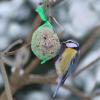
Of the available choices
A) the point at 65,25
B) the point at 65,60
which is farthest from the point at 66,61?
the point at 65,25

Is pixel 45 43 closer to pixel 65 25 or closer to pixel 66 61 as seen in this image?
pixel 66 61

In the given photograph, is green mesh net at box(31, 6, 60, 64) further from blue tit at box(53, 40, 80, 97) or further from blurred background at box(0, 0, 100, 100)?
blurred background at box(0, 0, 100, 100)

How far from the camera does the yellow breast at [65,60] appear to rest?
0.91 meters

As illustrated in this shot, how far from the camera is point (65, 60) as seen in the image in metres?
0.91

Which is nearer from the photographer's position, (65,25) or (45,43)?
(45,43)

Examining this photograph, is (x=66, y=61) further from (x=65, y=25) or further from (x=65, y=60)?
(x=65, y=25)

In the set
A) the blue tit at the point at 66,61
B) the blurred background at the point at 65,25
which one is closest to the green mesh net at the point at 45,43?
the blue tit at the point at 66,61

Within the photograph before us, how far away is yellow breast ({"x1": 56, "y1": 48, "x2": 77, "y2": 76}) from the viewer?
91 cm

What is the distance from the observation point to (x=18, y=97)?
3.62 metres

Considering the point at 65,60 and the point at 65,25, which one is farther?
the point at 65,25

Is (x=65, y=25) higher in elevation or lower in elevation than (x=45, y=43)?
lower

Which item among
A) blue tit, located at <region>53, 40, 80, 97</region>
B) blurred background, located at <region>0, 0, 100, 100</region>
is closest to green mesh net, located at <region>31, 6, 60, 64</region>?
blue tit, located at <region>53, 40, 80, 97</region>

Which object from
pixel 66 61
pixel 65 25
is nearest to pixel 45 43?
pixel 66 61

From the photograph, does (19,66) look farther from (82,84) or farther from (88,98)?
(82,84)
